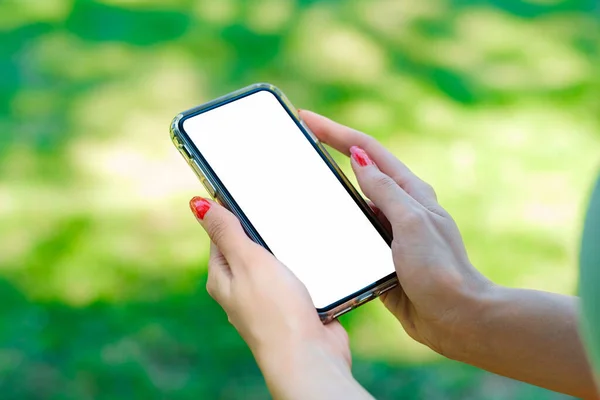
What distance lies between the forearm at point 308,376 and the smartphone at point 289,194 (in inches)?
5.8

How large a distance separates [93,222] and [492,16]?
126 centimetres

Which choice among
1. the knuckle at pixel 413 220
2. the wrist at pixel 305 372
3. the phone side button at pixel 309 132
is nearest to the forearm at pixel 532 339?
the knuckle at pixel 413 220

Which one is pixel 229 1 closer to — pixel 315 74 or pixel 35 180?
pixel 315 74

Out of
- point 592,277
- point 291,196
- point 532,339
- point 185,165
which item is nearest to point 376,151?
point 291,196

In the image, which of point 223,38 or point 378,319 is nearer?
point 378,319

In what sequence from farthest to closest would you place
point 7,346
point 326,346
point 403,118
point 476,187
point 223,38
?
point 223,38 → point 403,118 → point 476,187 → point 7,346 → point 326,346

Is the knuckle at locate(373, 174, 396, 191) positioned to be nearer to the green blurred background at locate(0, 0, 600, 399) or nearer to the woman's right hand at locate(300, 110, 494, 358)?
the woman's right hand at locate(300, 110, 494, 358)

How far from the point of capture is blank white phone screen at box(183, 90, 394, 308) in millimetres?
1068

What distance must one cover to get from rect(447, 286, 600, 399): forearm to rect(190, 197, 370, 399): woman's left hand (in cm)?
20

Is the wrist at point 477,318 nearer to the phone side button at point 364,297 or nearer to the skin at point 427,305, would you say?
the skin at point 427,305

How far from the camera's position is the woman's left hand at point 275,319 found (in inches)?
33.3

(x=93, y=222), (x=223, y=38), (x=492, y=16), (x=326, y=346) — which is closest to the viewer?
(x=326, y=346)

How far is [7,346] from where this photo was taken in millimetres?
1395

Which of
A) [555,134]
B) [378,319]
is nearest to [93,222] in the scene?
[378,319]
